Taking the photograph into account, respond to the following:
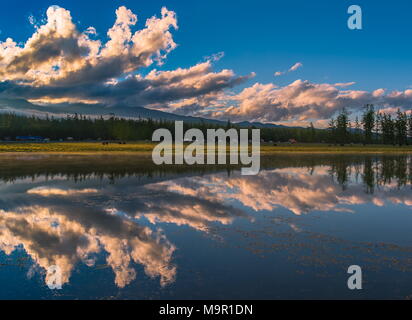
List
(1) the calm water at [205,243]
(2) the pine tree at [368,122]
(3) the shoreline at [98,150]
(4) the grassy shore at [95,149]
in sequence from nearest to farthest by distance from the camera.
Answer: (1) the calm water at [205,243] → (3) the shoreline at [98,150] → (4) the grassy shore at [95,149] → (2) the pine tree at [368,122]

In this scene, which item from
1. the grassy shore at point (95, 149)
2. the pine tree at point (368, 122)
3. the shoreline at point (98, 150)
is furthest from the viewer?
the pine tree at point (368, 122)

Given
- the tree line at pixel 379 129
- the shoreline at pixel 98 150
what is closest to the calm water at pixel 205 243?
the shoreline at pixel 98 150

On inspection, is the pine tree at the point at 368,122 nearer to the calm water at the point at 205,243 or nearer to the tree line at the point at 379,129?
the tree line at the point at 379,129

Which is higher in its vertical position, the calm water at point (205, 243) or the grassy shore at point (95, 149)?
the grassy shore at point (95, 149)

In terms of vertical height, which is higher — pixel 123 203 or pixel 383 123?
pixel 383 123

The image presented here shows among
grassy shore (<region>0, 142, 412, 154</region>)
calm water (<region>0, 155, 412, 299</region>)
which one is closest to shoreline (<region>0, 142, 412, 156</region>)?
grassy shore (<region>0, 142, 412, 154</region>)

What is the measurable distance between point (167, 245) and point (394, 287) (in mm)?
6360

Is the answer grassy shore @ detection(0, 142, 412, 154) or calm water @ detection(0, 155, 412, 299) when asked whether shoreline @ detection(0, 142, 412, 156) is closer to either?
grassy shore @ detection(0, 142, 412, 154)

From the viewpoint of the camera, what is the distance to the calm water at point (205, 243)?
7797mm

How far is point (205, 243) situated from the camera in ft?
36.5

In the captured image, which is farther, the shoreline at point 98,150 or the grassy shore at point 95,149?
the grassy shore at point 95,149
